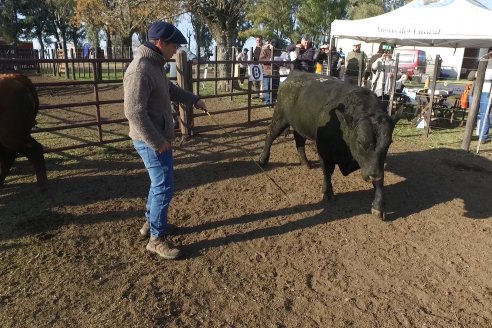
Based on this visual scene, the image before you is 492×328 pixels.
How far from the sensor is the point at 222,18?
1425 centimetres

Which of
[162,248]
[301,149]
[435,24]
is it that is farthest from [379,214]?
[435,24]

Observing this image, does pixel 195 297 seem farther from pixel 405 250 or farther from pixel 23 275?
pixel 405 250

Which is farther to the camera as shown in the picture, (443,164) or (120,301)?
(443,164)

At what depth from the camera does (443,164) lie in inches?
257

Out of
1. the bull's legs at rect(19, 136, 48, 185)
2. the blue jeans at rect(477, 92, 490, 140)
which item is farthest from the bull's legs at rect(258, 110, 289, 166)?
the blue jeans at rect(477, 92, 490, 140)

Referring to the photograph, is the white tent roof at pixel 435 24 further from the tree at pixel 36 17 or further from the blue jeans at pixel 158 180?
the tree at pixel 36 17

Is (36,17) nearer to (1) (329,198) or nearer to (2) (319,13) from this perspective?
(2) (319,13)

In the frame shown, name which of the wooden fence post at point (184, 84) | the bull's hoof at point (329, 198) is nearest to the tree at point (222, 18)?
the wooden fence post at point (184, 84)

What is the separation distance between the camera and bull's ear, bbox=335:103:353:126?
170 inches

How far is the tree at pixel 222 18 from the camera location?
13953 mm

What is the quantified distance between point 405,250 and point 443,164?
129 inches

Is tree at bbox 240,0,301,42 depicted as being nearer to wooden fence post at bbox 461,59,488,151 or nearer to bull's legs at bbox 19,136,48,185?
wooden fence post at bbox 461,59,488,151

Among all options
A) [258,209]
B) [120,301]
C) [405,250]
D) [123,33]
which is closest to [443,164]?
[405,250]

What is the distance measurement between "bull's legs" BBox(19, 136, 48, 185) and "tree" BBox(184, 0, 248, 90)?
375 inches
